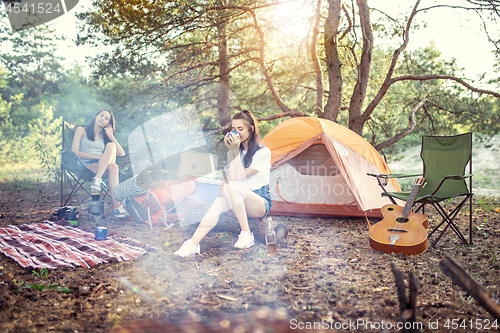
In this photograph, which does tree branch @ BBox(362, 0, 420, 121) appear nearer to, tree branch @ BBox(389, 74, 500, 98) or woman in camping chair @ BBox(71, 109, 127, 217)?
tree branch @ BBox(389, 74, 500, 98)

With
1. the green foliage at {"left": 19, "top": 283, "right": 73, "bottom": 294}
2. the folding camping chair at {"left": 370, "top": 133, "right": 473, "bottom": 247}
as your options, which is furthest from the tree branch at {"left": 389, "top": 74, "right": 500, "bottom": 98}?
the green foliage at {"left": 19, "top": 283, "right": 73, "bottom": 294}

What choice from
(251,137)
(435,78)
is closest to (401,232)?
(251,137)

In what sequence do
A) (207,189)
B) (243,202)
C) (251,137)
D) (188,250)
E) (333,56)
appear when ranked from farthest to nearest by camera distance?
(333,56) → (207,189) → (251,137) → (243,202) → (188,250)

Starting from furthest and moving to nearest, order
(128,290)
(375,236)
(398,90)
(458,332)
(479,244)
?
(398,90), (479,244), (375,236), (128,290), (458,332)

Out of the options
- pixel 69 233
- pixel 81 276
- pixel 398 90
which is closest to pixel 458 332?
pixel 81 276

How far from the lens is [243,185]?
2.62 metres

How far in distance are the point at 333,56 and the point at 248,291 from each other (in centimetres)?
479

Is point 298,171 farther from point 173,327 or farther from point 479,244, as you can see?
point 173,327

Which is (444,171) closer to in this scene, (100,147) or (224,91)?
(100,147)

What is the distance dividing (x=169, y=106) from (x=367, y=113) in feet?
13.8

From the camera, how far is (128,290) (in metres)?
1.80

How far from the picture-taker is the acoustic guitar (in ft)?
8.12

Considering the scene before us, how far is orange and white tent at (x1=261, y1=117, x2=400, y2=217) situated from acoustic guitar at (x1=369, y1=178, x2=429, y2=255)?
0.83 metres

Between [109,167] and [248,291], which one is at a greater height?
[109,167]
